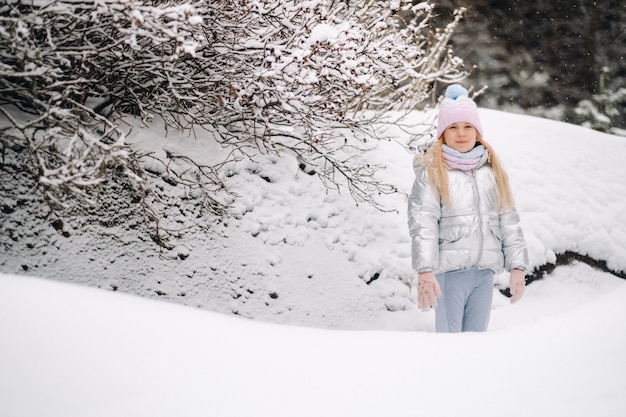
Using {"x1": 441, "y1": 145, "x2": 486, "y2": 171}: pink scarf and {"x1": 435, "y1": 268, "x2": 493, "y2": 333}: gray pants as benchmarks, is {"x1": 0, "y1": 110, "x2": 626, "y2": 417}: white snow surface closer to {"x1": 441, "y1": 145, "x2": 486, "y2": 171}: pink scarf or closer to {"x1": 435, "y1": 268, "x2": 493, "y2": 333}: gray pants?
{"x1": 435, "y1": 268, "x2": 493, "y2": 333}: gray pants

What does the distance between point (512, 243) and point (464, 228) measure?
302 millimetres

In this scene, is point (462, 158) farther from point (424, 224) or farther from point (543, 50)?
point (543, 50)

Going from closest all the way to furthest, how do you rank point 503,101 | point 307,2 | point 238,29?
1. point 307,2
2. point 238,29
3. point 503,101

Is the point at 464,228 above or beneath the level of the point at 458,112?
beneath

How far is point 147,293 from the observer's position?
4.51 m

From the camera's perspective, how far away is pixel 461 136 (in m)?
3.37

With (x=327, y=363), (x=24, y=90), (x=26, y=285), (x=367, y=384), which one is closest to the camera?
(x=367, y=384)

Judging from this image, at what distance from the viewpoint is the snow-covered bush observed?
3.49 metres

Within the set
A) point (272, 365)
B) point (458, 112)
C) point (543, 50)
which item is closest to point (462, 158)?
point (458, 112)

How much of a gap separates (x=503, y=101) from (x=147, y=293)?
42.2ft

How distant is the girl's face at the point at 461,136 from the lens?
3.37m

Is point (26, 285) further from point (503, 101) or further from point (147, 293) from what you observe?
point (503, 101)

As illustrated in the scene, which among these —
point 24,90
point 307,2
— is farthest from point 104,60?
point 307,2

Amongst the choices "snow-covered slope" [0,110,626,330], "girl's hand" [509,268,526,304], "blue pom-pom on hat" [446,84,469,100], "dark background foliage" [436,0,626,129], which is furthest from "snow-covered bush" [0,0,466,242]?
"dark background foliage" [436,0,626,129]
